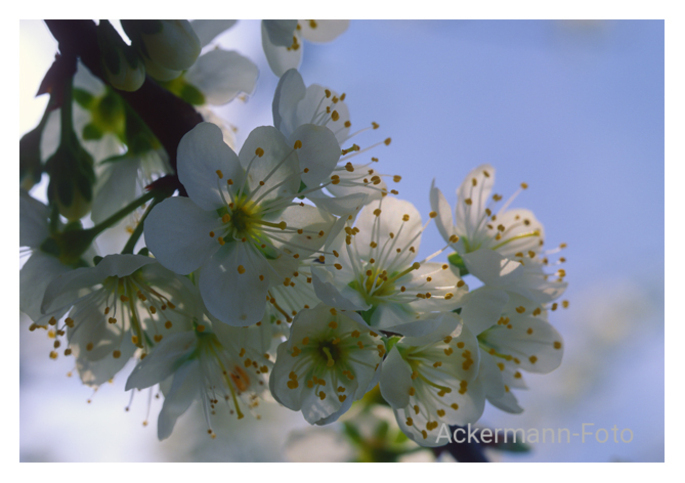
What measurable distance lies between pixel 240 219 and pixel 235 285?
164 millimetres

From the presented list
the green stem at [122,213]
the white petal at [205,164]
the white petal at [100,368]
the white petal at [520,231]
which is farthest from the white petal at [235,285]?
the white petal at [520,231]

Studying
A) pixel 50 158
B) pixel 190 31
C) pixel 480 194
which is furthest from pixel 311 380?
pixel 50 158

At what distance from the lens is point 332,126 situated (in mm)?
1415

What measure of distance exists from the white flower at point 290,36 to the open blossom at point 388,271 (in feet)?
1.83

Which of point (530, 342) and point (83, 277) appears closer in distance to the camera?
point (83, 277)

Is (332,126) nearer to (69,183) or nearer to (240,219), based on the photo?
(240,219)

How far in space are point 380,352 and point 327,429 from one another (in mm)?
1141

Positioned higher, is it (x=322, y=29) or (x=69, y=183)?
(x=322, y=29)

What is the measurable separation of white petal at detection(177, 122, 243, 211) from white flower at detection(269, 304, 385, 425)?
0.32 m

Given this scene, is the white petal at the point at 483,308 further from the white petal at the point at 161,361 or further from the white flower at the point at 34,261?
the white flower at the point at 34,261

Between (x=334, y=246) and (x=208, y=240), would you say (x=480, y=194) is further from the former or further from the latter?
(x=208, y=240)

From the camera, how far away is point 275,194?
1138 millimetres

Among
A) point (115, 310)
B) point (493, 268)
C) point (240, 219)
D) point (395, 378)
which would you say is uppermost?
point (240, 219)

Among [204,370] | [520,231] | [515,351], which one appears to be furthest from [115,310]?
[520,231]
